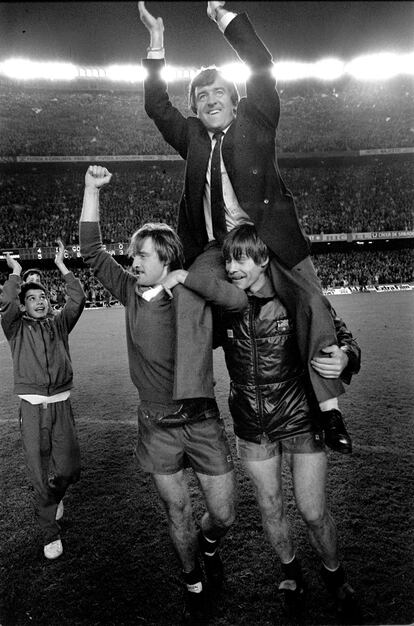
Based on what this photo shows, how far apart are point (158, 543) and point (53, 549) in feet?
2.19

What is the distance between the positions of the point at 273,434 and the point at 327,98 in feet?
118

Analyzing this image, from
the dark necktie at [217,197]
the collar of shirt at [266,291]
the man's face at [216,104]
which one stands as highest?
the man's face at [216,104]

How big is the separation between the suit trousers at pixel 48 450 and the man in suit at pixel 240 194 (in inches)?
56.7

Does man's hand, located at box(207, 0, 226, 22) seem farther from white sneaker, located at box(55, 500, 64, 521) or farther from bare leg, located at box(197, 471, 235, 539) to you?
white sneaker, located at box(55, 500, 64, 521)

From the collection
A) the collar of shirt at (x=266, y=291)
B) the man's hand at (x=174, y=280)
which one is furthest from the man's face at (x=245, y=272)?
the man's hand at (x=174, y=280)

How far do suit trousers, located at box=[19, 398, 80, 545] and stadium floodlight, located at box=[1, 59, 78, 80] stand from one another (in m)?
34.1

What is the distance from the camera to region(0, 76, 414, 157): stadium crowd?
28.6 meters

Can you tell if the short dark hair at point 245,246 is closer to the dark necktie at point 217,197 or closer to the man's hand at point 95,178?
the dark necktie at point 217,197

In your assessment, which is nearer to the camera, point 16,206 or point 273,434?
point 273,434

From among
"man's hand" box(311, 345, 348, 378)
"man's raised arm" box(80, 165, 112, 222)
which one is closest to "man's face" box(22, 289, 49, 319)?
"man's raised arm" box(80, 165, 112, 222)

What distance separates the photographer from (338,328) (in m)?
2.39

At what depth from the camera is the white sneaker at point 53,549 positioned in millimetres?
2885

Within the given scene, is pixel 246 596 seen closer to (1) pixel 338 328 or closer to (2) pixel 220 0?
(1) pixel 338 328

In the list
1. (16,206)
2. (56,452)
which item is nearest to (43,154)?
(16,206)
